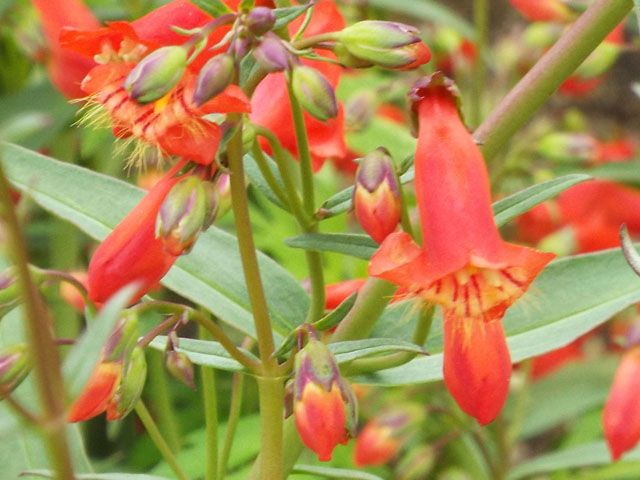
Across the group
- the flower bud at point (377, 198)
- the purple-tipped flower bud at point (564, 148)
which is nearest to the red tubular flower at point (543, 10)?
the purple-tipped flower bud at point (564, 148)

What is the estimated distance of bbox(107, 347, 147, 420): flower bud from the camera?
0.60 metres

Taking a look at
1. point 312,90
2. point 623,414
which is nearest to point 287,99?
point 312,90

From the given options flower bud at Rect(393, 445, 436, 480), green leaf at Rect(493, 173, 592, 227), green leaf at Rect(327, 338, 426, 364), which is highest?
green leaf at Rect(493, 173, 592, 227)

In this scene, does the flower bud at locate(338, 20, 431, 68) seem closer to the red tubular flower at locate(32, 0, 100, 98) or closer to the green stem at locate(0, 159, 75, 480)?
the green stem at locate(0, 159, 75, 480)

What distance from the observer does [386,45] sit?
562mm

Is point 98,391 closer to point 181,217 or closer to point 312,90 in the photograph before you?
point 181,217

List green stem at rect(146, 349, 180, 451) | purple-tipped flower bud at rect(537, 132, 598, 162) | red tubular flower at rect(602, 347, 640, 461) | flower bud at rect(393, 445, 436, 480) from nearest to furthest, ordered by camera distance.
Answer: red tubular flower at rect(602, 347, 640, 461) → green stem at rect(146, 349, 180, 451) → flower bud at rect(393, 445, 436, 480) → purple-tipped flower bud at rect(537, 132, 598, 162)

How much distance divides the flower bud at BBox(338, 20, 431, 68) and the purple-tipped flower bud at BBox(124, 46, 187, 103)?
0.34 ft

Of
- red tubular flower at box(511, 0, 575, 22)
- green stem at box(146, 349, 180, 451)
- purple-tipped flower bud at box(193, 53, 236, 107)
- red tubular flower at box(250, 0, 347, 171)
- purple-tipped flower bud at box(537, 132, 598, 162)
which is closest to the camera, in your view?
purple-tipped flower bud at box(193, 53, 236, 107)

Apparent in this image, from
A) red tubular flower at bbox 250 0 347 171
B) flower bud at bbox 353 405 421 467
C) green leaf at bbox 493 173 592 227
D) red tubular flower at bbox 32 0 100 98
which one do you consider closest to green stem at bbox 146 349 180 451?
flower bud at bbox 353 405 421 467

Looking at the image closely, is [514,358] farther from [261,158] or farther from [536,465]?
[536,465]

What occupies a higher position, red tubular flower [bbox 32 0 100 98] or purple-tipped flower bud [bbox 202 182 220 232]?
purple-tipped flower bud [bbox 202 182 220 232]

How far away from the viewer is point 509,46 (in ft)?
5.32

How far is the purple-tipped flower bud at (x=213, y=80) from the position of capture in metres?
0.51
